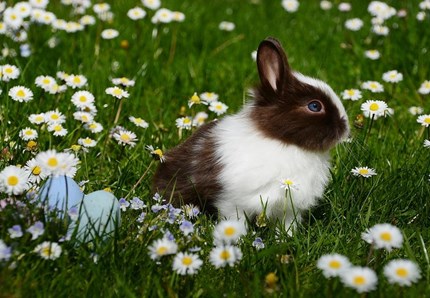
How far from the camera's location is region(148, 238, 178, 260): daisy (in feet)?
9.62

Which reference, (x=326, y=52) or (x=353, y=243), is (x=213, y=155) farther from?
(x=326, y=52)

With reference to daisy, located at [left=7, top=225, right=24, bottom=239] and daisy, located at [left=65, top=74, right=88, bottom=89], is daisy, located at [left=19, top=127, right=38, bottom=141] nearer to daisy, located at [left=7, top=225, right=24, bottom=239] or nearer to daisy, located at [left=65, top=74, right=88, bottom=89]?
daisy, located at [left=65, top=74, right=88, bottom=89]

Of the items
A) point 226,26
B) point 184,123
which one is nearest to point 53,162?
point 184,123

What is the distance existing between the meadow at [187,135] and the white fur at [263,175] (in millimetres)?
113

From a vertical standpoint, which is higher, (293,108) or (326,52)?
(293,108)

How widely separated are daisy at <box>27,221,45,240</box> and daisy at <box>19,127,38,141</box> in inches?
50.3

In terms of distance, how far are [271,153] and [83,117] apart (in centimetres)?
127

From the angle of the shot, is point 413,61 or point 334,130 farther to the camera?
point 413,61

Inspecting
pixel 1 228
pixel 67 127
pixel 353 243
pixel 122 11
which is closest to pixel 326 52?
pixel 122 11

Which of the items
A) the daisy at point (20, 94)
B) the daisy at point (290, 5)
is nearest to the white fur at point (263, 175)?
the daisy at point (20, 94)

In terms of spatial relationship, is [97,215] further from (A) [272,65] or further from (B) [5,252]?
(A) [272,65]

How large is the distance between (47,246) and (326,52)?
3.78 metres

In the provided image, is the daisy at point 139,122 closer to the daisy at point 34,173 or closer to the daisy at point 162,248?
the daisy at point 34,173

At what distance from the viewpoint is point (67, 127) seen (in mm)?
4684
